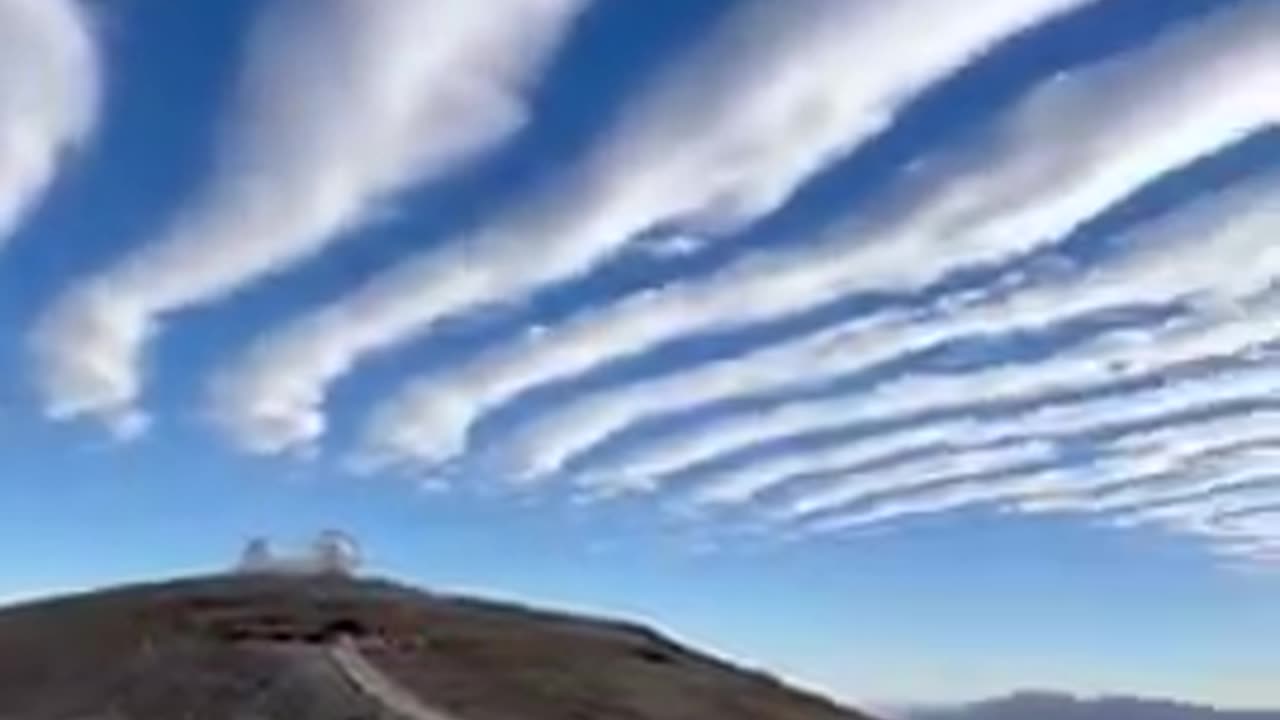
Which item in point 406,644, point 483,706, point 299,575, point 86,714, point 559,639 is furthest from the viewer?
point 299,575

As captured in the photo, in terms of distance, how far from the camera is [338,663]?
106 ft

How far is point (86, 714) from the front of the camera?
29.6m

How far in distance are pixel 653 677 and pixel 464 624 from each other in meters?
5.49

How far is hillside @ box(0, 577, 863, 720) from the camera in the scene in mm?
30344

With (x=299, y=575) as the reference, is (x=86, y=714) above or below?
below

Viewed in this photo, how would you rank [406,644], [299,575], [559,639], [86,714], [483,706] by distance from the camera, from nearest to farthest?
[86,714] < [483,706] < [406,644] < [559,639] < [299,575]

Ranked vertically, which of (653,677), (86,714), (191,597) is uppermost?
(191,597)

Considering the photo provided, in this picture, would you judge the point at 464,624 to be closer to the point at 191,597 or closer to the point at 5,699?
the point at 191,597

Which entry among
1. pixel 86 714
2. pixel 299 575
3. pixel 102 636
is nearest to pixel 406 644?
pixel 102 636

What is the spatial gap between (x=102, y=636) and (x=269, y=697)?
28.0 ft

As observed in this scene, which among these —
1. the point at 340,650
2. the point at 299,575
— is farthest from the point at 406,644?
the point at 299,575

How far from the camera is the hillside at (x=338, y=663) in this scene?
30344 millimetres

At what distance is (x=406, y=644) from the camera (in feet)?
120

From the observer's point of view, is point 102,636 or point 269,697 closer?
point 269,697
